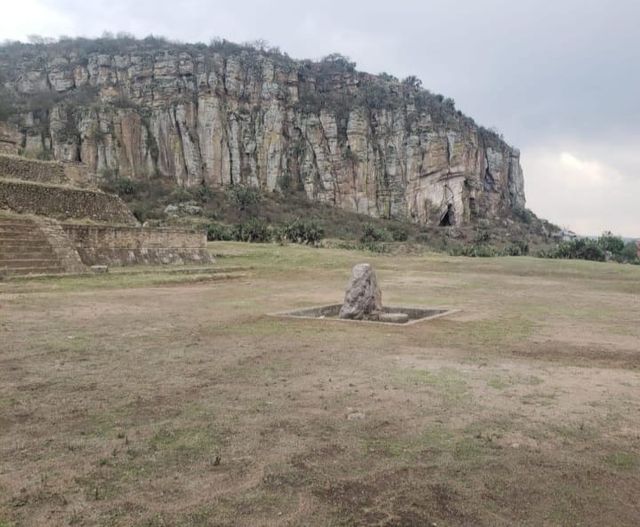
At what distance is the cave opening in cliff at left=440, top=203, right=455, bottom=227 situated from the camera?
3999 inches

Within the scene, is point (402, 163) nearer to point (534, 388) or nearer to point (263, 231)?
point (263, 231)

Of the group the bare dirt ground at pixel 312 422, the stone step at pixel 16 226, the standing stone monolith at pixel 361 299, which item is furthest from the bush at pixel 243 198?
the bare dirt ground at pixel 312 422

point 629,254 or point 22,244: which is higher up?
point 22,244

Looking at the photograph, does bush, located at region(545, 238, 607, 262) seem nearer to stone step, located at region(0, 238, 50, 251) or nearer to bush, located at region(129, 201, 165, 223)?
bush, located at region(129, 201, 165, 223)

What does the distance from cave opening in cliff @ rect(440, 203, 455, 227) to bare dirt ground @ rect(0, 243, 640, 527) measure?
93280 millimetres

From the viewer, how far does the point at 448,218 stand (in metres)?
102

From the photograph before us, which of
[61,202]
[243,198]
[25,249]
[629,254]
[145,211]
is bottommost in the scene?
[629,254]

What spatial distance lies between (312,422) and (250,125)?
95.4m

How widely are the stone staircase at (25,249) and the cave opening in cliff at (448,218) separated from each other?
88041 mm

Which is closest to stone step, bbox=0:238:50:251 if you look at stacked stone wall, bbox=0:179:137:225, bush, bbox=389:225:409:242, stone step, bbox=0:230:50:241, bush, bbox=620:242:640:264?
stone step, bbox=0:230:50:241

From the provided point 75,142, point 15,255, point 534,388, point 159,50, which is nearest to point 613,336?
point 534,388

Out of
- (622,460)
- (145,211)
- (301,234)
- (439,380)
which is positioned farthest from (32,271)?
(145,211)

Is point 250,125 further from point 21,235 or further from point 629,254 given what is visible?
point 21,235

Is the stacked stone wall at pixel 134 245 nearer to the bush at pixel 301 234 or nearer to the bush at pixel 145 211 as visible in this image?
the bush at pixel 301 234
